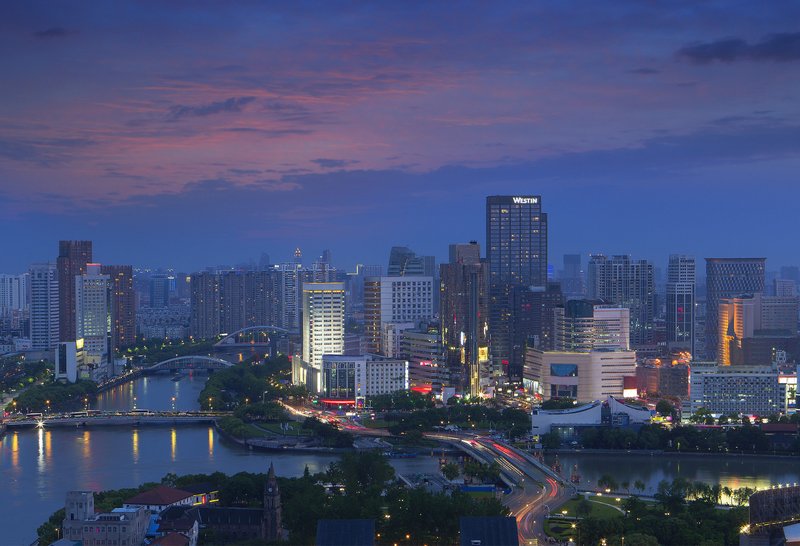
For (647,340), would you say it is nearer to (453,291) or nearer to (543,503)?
(453,291)

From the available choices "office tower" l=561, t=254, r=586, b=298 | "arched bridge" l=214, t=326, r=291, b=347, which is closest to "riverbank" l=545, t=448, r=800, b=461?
"arched bridge" l=214, t=326, r=291, b=347

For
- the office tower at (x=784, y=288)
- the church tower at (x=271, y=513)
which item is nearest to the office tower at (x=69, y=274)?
the office tower at (x=784, y=288)

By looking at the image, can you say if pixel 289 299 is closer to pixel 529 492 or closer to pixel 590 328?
Answer: pixel 590 328

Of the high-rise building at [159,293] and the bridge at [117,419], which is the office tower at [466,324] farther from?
the high-rise building at [159,293]

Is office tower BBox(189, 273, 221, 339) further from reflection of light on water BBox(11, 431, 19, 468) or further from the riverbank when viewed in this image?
the riverbank

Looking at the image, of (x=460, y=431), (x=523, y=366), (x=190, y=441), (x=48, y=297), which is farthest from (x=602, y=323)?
(x=48, y=297)

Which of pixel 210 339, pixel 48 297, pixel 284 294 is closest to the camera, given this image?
pixel 48 297

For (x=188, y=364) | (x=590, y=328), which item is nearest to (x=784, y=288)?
(x=590, y=328)
